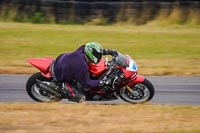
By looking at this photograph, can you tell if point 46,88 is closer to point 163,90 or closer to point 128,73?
point 128,73

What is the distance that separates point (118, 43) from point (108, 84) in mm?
10836

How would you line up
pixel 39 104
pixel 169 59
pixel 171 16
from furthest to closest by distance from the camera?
pixel 171 16
pixel 169 59
pixel 39 104

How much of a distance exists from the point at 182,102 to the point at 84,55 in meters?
2.50

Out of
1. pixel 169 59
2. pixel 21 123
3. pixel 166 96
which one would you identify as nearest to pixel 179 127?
pixel 21 123

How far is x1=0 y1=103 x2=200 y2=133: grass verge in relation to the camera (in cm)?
933

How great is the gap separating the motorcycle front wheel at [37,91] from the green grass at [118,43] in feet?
14.1

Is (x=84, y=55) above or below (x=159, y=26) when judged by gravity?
above

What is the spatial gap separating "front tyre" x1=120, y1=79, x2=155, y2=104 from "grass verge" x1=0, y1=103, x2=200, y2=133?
351 millimetres

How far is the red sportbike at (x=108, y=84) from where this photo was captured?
11617mm

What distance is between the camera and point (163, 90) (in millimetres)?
13906

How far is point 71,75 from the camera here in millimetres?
11641

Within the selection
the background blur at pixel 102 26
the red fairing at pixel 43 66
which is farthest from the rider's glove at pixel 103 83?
the background blur at pixel 102 26

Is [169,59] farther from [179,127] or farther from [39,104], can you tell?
[179,127]

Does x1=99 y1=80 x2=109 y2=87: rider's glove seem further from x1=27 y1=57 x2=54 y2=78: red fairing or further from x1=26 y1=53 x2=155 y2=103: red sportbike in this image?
x1=27 y1=57 x2=54 y2=78: red fairing
